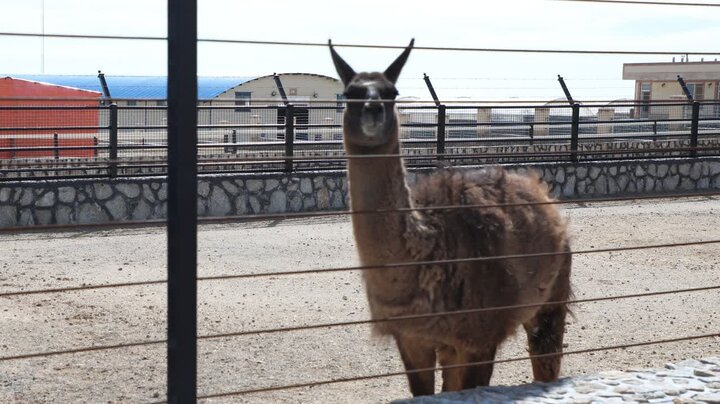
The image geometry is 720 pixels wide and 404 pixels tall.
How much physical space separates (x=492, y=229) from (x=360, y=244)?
85 centimetres

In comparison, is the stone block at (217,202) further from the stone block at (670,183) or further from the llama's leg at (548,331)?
the llama's leg at (548,331)

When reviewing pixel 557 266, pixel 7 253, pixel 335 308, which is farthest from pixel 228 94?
pixel 557 266

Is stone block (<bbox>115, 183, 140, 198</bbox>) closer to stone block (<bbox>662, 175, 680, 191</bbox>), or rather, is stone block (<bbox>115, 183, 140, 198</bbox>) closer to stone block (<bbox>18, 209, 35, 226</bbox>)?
stone block (<bbox>18, 209, 35, 226</bbox>)

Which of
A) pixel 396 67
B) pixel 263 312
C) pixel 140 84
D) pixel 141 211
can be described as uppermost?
pixel 140 84

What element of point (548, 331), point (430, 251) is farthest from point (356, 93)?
point (548, 331)

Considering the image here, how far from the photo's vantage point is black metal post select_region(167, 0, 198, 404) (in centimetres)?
293

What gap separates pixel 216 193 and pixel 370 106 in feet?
34.7

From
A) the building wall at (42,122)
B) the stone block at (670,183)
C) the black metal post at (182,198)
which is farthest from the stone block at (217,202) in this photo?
the black metal post at (182,198)

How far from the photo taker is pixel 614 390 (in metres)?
3.89

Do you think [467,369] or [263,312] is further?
[263,312]

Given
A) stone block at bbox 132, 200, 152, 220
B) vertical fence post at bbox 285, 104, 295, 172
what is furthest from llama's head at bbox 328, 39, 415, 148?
vertical fence post at bbox 285, 104, 295, 172

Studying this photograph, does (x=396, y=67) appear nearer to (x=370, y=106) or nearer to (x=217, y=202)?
(x=370, y=106)

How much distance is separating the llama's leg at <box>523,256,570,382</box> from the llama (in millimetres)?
248

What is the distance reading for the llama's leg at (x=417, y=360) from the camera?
4.69 meters
